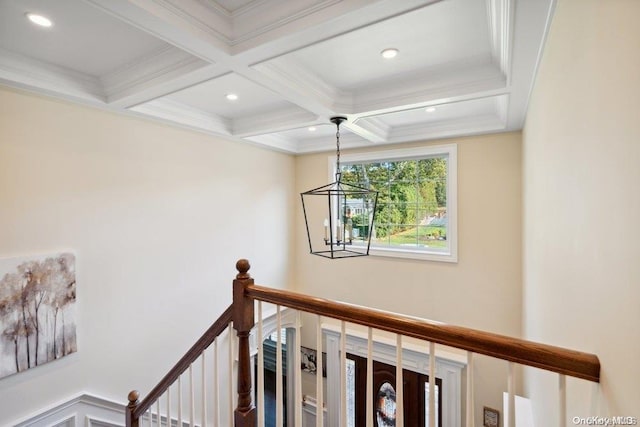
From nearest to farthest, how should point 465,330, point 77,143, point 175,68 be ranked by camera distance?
point 465,330 < point 175,68 < point 77,143

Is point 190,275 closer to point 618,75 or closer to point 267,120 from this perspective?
point 267,120

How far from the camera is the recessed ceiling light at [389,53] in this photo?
2.00 meters

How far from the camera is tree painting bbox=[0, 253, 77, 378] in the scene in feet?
6.95

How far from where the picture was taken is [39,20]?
65.3 inches

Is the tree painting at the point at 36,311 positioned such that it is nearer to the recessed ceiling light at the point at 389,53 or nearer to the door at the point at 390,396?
the recessed ceiling light at the point at 389,53

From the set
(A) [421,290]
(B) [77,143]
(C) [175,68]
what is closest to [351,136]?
(A) [421,290]

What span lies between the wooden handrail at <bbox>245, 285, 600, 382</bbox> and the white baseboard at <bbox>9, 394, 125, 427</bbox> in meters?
2.42

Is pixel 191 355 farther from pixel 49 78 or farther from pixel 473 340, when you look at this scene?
pixel 49 78

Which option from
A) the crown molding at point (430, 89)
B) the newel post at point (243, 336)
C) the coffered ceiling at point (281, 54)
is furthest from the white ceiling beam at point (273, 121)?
the newel post at point (243, 336)

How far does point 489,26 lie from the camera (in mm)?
1745

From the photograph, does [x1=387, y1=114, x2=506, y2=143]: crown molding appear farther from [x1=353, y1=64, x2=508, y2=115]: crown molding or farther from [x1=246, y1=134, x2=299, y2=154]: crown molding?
[x1=246, y1=134, x2=299, y2=154]: crown molding

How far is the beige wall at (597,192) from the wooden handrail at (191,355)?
139 cm

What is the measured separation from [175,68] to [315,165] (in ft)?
9.54

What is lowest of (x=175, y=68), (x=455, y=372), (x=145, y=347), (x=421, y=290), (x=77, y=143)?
(x=455, y=372)
